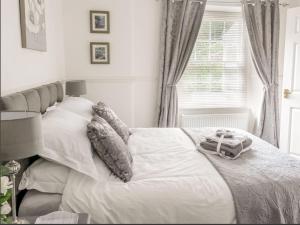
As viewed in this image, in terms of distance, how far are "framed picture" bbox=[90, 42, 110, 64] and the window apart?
116cm

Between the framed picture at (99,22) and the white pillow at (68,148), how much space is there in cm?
226

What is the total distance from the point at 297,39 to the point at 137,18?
79.9 inches

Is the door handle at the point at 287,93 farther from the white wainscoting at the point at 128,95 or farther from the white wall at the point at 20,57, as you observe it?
the white wall at the point at 20,57

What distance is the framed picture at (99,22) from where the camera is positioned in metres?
3.73

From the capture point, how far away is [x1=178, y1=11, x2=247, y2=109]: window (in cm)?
427

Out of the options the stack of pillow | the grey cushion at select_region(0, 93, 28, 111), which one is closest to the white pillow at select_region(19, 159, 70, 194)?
the stack of pillow

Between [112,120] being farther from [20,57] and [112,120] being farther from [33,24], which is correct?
[33,24]

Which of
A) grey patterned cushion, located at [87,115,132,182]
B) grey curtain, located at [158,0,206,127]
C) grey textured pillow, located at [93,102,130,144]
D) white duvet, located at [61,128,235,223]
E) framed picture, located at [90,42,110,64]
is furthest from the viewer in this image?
grey curtain, located at [158,0,206,127]

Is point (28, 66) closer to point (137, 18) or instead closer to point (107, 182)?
point (107, 182)

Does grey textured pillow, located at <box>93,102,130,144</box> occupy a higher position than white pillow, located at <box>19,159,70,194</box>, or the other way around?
grey textured pillow, located at <box>93,102,130,144</box>

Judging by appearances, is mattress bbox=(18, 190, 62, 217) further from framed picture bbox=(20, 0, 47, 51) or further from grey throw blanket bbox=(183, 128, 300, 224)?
framed picture bbox=(20, 0, 47, 51)

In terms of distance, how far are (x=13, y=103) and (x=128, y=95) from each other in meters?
2.38

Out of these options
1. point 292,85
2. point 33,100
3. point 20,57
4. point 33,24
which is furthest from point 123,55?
point 292,85

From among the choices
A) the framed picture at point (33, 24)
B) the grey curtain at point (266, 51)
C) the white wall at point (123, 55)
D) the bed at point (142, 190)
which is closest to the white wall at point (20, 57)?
the framed picture at point (33, 24)
